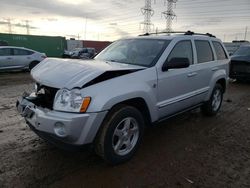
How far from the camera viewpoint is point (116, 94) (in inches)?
127

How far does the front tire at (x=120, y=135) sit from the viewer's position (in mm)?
3268

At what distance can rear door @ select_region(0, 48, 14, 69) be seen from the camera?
1362cm

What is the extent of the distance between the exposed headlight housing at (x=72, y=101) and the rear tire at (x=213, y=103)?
3.64 metres

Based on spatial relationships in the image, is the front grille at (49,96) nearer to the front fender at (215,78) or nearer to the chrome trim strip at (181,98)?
the chrome trim strip at (181,98)

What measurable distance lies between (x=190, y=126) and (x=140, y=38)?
2.13 metres

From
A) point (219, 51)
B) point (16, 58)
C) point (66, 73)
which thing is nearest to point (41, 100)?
point (66, 73)

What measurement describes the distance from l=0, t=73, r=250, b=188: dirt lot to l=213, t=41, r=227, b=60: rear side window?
174 cm

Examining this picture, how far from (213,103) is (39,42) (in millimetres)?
23640

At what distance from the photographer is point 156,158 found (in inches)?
150

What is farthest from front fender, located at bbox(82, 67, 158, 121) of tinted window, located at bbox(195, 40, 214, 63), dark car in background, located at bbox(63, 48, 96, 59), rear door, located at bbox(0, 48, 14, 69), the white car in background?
rear door, located at bbox(0, 48, 14, 69)

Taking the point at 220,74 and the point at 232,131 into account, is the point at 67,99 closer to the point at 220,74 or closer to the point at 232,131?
the point at 232,131

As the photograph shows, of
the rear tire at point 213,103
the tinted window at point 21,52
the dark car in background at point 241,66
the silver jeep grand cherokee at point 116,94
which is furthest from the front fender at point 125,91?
the tinted window at point 21,52

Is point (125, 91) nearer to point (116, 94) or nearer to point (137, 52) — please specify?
point (116, 94)

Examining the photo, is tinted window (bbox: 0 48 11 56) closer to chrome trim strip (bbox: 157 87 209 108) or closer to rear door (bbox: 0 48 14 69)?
rear door (bbox: 0 48 14 69)
